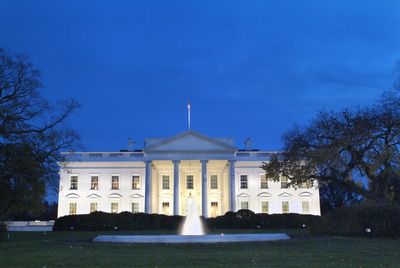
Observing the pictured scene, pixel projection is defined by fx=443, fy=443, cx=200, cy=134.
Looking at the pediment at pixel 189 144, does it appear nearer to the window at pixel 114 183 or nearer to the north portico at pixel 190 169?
the north portico at pixel 190 169

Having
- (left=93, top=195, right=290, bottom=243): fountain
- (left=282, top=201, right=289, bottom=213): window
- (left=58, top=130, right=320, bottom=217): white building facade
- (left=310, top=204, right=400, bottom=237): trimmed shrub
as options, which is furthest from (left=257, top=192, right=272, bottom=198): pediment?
(left=93, top=195, right=290, bottom=243): fountain

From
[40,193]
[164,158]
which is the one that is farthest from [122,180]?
[40,193]

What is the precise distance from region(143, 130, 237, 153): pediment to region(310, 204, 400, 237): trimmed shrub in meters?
29.3

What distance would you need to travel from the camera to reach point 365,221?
20453 mm

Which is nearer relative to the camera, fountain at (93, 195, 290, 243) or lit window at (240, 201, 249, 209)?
fountain at (93, 195, 290, 243)

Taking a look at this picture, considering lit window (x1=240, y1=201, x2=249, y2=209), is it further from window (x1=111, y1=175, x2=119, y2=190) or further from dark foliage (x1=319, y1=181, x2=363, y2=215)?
dark foliage (x1=319, y1=181, x2=363, y2=215)

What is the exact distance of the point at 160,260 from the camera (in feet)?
38.6

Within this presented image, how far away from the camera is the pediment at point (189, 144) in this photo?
5153 cm

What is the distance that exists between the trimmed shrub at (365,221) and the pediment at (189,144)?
29.3 meters

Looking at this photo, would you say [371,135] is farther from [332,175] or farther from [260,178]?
[260,178]

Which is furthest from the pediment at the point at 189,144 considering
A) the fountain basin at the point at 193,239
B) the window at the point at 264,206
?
the fountain basin at the point at 193,239

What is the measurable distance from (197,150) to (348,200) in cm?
3656

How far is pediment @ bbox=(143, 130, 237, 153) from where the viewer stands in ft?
169

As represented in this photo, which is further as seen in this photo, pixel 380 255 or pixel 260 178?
pixel 260 178
